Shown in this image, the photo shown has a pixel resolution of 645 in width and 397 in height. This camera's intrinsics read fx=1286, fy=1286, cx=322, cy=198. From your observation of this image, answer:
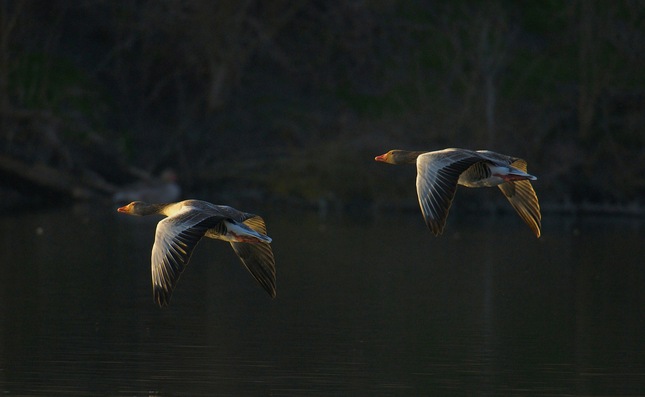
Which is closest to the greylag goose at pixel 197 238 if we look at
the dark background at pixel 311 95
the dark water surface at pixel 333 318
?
the dark water surface at pixel 333 318

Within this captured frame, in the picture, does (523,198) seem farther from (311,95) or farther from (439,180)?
(311,95)

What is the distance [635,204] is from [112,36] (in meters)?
18.2

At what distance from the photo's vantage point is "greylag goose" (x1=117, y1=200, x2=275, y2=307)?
11750mm

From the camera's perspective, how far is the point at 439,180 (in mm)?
12867

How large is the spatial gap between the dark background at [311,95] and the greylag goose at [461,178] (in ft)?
54.1

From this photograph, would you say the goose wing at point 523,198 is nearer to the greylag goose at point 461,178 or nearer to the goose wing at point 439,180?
the greylag goose at point 461,178

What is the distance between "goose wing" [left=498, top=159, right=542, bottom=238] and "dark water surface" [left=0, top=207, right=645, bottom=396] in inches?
Answer: 54.5

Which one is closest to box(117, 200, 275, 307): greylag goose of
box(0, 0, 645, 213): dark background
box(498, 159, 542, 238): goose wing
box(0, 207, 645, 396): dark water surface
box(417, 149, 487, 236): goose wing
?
box(0, 207, 645, 396): dark water surface

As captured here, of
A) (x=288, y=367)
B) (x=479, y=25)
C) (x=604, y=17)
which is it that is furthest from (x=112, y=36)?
(x=288, y=367)

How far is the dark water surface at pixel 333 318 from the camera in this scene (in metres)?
12.4

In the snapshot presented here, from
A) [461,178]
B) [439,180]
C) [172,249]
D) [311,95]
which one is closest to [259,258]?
[172,249]

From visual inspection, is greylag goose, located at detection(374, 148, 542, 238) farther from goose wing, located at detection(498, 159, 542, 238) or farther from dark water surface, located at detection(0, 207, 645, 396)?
dark water surface, located at detection(0, 207, 645, 396)

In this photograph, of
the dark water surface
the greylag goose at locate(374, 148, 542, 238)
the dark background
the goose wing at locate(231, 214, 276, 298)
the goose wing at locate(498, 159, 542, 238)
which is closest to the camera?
the dark water surface

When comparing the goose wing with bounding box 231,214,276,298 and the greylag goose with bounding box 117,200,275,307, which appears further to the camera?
the goose wing with bounding box 231,214,276,298
